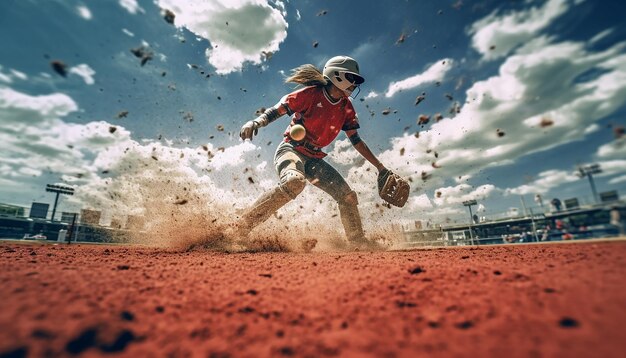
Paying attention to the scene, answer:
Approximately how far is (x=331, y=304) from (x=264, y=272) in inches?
39.5

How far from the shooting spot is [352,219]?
5859mm

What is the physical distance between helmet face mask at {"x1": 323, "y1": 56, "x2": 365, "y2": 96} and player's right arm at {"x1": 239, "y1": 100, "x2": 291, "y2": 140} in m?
1.12

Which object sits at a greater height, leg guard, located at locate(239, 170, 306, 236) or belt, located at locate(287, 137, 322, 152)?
belt, located at locate(287, 137, 322, 152)

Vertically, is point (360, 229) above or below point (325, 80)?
below

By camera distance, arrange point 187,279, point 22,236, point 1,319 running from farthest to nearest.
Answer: point 22,236, point 187,279, point 1,319

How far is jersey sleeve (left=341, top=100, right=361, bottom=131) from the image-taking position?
6.02 metres

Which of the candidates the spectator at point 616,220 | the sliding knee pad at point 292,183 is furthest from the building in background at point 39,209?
the spectator at point 616,220

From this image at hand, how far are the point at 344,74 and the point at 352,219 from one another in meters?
2.92

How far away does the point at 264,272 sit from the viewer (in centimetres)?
243

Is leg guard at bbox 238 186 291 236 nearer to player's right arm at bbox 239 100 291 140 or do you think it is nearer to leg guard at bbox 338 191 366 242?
player's right arm at bbox 239 100 291 140

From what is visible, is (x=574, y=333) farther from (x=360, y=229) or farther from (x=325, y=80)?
(x=325, y=80)

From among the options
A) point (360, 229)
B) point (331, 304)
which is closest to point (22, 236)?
point (360, 229)

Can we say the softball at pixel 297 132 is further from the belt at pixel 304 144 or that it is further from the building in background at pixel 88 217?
the building in background at pixel 88 217

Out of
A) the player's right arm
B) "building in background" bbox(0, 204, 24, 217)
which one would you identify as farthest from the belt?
"building in background" bbox(0, 204, 24, 217)
